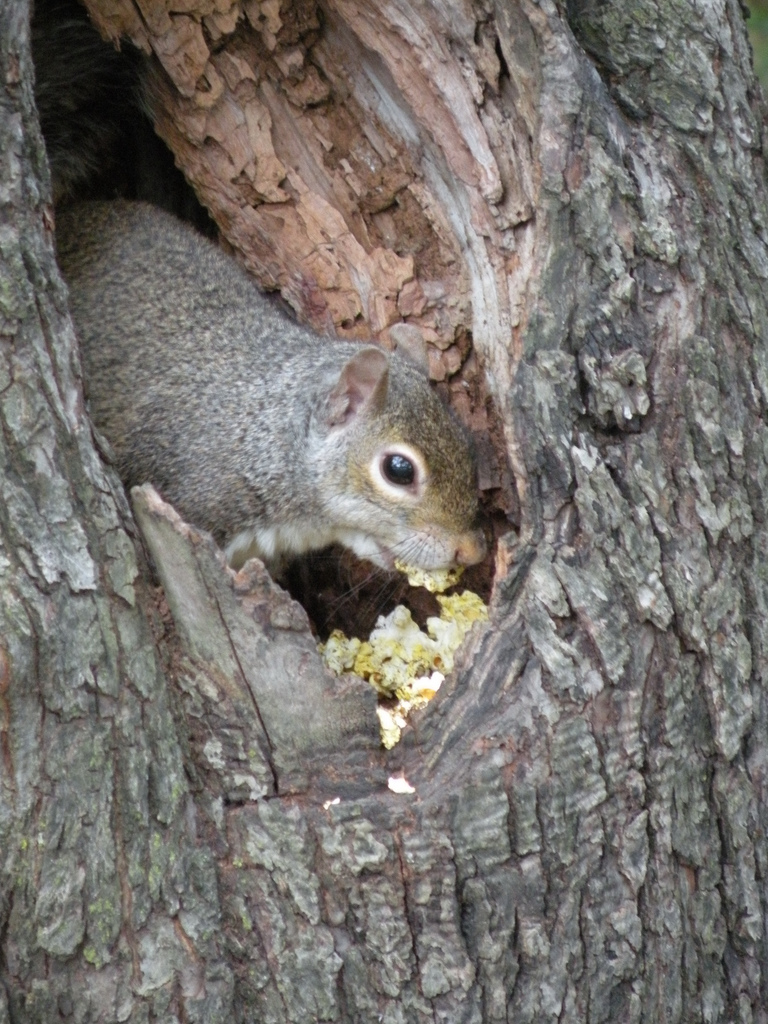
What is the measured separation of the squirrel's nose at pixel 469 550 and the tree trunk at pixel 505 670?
36cm

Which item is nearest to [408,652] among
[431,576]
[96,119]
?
[431,576]

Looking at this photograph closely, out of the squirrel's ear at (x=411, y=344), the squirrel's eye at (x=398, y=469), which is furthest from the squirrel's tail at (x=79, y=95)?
the squirrel's eye at (x=398, y=469)

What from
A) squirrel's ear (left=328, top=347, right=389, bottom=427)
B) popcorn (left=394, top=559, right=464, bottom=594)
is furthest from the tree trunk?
popcorn (left=394, top=559, right=464, bottom=594)

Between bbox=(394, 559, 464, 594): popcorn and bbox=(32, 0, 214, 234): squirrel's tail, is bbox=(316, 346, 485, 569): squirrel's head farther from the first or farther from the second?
bbox=(32, 0, 214, 234): squirrel's tail

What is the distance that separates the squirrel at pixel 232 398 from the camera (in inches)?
91.7

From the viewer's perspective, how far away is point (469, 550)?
90.3 inches

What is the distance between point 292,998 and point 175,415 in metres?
1.18

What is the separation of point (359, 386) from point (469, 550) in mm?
398

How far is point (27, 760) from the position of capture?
1.70 m

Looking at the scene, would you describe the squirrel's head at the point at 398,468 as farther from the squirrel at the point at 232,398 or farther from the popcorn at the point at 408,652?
the popcorn at the point at 408,652

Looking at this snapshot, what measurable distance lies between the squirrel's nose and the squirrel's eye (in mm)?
162

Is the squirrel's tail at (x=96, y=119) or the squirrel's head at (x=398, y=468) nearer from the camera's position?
the squirrel's head at (x=398, y=468)

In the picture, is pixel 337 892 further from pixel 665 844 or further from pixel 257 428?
pixel 257 428

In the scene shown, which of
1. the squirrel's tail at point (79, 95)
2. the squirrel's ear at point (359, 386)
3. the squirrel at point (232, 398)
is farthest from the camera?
the squirrel's tail at point (79, 95)
